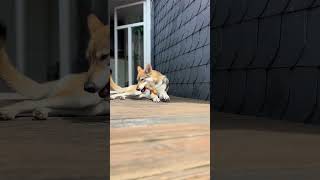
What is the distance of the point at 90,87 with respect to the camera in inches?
14.8

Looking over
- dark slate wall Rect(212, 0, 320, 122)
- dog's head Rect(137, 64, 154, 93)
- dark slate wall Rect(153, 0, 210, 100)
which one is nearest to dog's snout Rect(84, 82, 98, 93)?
dark slate wall Rect(212, 0, 320, 122)

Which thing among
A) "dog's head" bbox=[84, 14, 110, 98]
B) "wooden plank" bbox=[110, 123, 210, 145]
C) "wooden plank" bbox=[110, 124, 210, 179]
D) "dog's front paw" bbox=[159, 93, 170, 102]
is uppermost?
"dog's head" bbox=[84, 14, 110, 98]

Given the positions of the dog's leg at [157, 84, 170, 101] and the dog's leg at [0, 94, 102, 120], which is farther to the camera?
the dog's leg at [157, 84, 170, 101]

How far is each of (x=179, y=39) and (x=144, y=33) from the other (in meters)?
1.36

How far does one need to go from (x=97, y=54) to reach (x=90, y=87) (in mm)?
29

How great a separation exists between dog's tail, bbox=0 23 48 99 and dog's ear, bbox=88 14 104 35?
0.22ft

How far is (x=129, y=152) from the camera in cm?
77

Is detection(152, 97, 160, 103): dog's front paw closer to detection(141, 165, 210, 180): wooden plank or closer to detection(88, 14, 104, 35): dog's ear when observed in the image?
detection(141, 165, 210, 180): wooden plank

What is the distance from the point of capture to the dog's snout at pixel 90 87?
367 mm

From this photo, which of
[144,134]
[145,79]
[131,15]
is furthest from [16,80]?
[131,15]

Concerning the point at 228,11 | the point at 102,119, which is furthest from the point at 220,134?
the point at 102,119

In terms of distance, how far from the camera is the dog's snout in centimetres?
37

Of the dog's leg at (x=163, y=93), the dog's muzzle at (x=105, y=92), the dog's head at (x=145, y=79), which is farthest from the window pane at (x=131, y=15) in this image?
the dog's muzzle at (x=105, y=92)

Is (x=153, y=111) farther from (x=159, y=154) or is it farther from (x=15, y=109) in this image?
(x=15, y=109)
